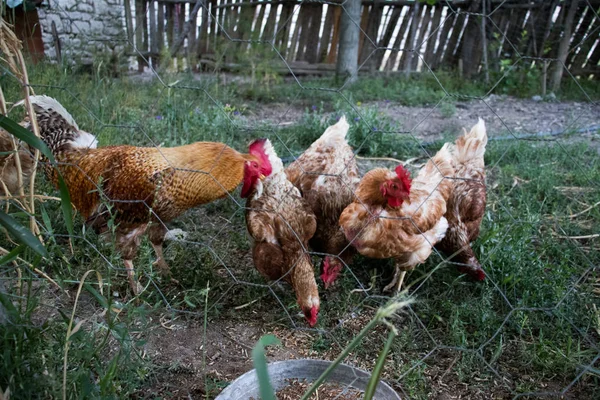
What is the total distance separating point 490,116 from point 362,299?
3.60 m

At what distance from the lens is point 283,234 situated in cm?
195

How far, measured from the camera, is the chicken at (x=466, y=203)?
2107 mm

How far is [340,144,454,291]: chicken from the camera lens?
1936 mm

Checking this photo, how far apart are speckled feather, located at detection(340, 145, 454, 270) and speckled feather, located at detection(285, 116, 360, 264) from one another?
0.17 m

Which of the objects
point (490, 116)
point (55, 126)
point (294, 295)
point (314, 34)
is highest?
point (314, 34)

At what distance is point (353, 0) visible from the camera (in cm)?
557

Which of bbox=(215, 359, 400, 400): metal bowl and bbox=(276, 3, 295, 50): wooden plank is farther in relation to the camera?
bbox=(276, 3, 295, 50): wooden plank

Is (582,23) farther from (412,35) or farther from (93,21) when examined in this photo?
(93,21)

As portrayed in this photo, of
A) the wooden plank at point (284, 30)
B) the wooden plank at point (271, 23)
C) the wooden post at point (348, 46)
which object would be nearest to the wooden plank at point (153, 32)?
the wooden plank at point (271, 23)

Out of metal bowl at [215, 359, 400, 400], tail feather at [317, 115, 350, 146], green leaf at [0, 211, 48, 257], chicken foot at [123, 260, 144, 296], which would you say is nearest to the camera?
green leaf at [0, 211, 48, 257]

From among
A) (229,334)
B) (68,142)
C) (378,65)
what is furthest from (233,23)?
(229,334)

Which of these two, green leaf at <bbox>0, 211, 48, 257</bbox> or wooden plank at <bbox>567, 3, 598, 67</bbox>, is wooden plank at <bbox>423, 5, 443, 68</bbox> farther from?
green leaf at <bbox>0, 211, 48, 257</bbox>

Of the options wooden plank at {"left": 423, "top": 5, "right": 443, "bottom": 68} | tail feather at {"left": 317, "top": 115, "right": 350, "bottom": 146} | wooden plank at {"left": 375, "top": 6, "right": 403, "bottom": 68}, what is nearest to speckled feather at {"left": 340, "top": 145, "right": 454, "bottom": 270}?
tail feather at {"left": 317, "top": 115, "right": 350, "bottom": 146}

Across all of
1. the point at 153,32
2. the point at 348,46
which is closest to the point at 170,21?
the point at 153,32
